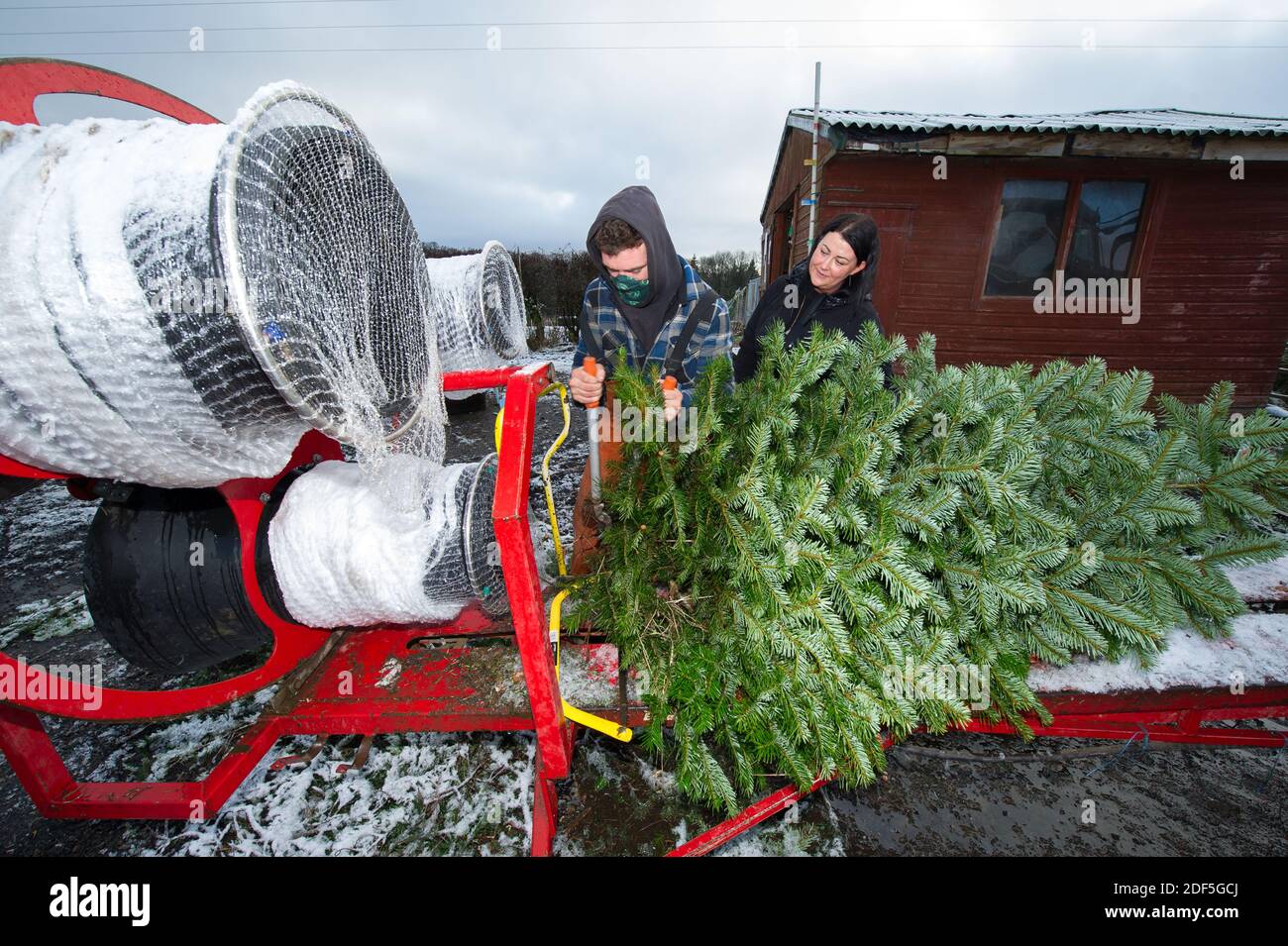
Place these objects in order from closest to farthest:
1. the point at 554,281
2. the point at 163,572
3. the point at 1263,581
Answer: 1. the point at 163,572
2. the point at 1263,581
3. the point at 554,281

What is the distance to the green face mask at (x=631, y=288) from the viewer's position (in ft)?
7.28

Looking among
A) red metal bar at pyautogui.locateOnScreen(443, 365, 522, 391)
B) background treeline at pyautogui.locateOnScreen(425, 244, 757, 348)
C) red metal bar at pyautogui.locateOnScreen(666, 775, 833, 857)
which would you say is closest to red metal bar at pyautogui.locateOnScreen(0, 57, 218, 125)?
red metal bar at pyautogui.locateOnScreen(443, 365, 522, 391)

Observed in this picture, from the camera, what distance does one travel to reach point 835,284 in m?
2.60

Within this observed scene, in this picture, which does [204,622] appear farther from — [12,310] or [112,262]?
[112,262]

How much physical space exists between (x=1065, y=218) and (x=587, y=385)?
320 inches

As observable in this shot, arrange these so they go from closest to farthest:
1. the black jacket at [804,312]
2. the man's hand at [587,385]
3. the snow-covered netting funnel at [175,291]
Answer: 1. the snow-covered netting funnel at [175,291]
2. the man's hand at [587,385]
3. the black jacket at [804,312]

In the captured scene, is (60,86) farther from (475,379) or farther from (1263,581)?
(1263,581)

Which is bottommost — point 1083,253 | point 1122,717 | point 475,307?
point 1122,717

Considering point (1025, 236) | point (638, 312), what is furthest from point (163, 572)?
point (1025, 236)

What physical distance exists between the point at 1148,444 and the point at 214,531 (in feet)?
11.6

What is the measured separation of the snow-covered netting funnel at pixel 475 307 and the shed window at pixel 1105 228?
785cm

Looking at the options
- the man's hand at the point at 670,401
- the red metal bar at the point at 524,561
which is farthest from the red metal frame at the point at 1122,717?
the man's hand at the point at 670,401

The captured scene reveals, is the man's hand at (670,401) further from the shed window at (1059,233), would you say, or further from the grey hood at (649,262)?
the shed window at (1059,233)
